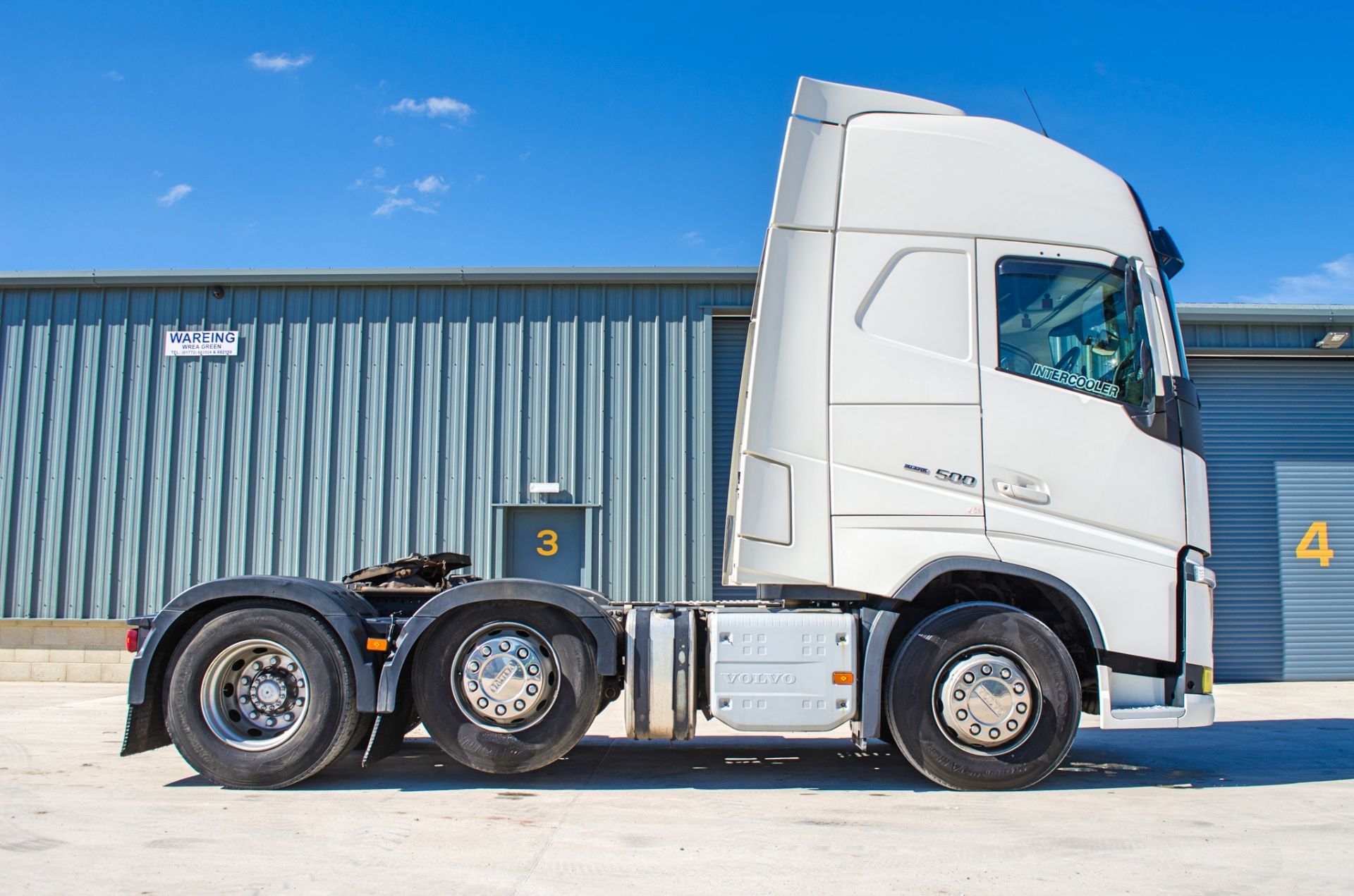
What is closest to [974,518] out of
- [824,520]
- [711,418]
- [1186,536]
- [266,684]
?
[824,520]

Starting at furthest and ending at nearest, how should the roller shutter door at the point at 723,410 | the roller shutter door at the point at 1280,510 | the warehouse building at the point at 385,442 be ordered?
the roller shutter door at the point at 1280,510, the roller shutter door at the point at 723,410, the warehouse building at the point at 385,442

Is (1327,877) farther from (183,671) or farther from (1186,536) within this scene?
(183,671)

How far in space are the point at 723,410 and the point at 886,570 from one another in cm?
746

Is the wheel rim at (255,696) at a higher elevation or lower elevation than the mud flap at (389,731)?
higher

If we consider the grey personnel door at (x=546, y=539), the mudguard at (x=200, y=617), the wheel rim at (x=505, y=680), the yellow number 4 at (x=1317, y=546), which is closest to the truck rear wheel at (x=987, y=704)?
the wheel rim at (x=505, y=680)

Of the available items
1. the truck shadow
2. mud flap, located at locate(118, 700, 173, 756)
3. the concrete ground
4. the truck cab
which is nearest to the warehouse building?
the truck shadow

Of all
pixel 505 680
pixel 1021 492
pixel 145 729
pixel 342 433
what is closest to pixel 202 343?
pixel 342 433

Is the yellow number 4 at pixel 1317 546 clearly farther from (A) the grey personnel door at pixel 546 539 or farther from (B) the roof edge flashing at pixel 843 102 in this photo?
(B) the roof edge flashing at pixel 843 102

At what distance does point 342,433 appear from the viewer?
12.9 meters

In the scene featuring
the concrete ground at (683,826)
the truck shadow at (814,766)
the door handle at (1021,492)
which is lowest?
the truck shadow at (814,766)

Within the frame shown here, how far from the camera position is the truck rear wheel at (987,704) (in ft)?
18.6

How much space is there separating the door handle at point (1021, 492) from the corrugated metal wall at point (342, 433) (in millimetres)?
7082

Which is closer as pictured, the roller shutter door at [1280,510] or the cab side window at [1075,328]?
the cab side window at [1075,328]

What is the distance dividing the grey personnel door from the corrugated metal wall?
0.80 feet
